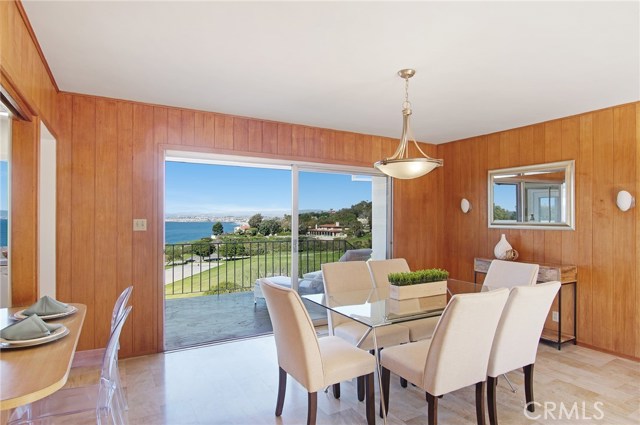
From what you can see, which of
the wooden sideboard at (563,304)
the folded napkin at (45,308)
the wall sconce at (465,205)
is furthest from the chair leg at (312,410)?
the wall sconce at (465,205)

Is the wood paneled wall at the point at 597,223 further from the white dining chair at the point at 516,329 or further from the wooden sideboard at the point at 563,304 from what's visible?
the white dining chair at the point at 516,329

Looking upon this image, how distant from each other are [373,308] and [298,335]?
2.35 feet

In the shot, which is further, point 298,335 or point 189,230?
point 189,230

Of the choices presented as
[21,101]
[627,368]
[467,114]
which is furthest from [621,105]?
[21,101]

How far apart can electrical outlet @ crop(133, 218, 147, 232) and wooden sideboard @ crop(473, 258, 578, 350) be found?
13.3 ft

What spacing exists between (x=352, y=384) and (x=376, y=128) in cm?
292

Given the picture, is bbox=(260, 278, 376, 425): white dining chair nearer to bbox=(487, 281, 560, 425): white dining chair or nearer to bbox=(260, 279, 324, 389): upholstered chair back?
bbox=(260, 279, 324, 389): upholstered chair back

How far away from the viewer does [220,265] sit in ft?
21.5

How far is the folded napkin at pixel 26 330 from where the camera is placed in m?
1.53

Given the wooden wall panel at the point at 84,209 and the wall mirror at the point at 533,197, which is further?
the wall mirror at the point at 533,197

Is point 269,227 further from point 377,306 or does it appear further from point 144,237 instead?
point 377,306

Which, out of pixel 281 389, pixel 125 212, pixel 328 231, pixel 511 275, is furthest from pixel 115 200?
pixel 511 275

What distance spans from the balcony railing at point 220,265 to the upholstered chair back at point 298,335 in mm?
4120

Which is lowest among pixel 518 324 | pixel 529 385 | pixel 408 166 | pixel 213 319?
pixel 213 319
